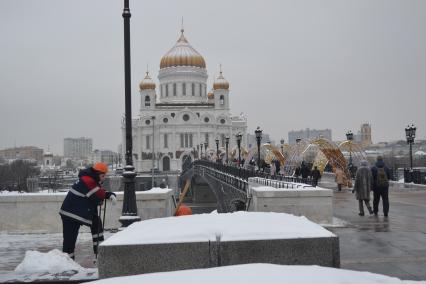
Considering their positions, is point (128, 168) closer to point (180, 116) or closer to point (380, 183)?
point (380, 183)

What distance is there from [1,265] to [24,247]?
1.91 meters

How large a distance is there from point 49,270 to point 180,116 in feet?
353

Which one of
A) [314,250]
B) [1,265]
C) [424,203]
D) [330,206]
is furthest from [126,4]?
[424,203]

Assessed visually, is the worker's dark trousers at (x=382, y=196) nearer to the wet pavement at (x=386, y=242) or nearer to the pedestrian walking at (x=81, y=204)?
the wet pavement at (x=386, y=242)

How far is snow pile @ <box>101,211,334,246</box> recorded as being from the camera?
5500 mm

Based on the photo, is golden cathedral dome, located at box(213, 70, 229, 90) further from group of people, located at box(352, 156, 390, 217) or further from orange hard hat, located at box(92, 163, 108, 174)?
orange hard hat, located at box(92, 163, 108, 174)

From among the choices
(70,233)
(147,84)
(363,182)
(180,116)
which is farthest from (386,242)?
(147,84)

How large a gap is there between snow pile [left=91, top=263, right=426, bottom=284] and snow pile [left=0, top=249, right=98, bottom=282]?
222 cm

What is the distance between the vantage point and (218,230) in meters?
5.64

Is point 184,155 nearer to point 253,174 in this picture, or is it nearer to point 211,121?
point 211,121

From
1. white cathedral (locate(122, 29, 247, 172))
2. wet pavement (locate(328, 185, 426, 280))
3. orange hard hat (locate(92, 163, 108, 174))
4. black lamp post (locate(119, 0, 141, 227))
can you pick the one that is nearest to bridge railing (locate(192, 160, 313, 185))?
wet pavement (locate(328, 185, 426, 280))

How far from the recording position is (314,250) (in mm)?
5469

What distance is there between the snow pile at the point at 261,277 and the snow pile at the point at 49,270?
7.29 ft

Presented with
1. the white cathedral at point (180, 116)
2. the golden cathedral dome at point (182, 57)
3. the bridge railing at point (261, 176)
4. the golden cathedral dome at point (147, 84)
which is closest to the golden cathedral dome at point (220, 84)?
the white cathedral at point (180, 116)
